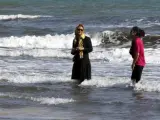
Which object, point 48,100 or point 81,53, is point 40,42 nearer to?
point 81,53

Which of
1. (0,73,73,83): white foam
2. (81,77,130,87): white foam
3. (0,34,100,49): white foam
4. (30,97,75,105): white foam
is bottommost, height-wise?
(30,97,75,105): white foam

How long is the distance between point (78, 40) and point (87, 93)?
137 cm

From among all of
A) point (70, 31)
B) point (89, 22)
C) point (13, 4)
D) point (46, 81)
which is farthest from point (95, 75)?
point (13, 4)

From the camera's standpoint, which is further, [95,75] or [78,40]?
[95,75]

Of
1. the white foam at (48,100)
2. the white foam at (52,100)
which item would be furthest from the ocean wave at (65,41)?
the white foam at (52,100)

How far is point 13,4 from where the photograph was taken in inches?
2370

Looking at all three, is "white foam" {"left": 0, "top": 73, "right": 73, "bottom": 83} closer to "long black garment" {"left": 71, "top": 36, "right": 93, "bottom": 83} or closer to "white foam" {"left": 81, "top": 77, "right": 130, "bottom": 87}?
"long black garment" {"left": 71, "top": 36, "right": 93, "bottom": 83}

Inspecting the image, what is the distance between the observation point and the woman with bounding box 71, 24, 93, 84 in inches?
555

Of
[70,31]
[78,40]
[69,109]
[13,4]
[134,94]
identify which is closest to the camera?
[69,109]

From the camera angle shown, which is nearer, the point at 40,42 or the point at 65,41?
the point at 65,41

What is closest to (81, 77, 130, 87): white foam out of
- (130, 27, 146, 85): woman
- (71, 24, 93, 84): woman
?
(71, 24, 93, 84): woman

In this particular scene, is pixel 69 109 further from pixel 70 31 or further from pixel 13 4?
pixel 13 4

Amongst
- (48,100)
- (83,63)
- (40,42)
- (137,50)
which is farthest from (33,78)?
(40,42)

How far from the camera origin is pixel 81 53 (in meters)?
14.3
